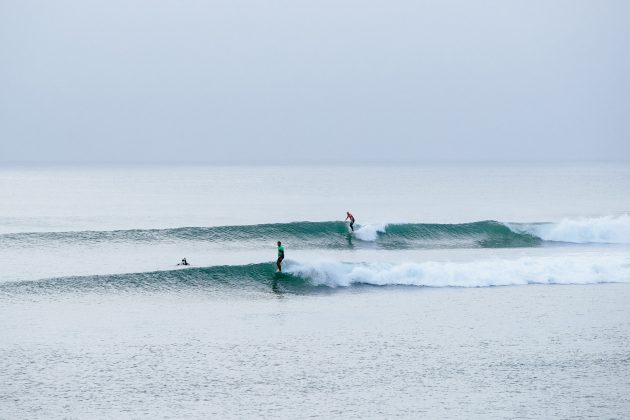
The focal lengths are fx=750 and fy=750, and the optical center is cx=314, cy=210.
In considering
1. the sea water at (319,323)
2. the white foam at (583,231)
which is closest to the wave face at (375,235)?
the white foam at (583,231)

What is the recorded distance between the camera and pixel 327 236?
39.8 m

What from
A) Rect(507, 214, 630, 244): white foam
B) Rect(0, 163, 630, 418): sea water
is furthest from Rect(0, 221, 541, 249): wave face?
Rect(507, 214, 630, 244): white foam

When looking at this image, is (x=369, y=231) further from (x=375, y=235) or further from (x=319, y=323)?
(x=319, y=323)

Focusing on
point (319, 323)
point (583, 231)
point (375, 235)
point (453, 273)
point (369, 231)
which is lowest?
point (319, 323)

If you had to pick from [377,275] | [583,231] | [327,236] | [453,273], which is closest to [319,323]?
[377,275]

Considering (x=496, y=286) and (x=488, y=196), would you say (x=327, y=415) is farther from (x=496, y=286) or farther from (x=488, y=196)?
(x=488, y=196)

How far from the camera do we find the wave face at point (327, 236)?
37225mm

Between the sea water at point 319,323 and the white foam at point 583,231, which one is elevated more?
the white foam at point 583,231

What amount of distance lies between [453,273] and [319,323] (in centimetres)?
929

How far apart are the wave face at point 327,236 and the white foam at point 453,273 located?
8457 millimetres

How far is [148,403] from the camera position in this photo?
48.6ft

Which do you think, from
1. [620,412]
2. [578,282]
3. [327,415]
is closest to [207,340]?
[327,415]

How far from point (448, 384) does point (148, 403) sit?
20.6 ft

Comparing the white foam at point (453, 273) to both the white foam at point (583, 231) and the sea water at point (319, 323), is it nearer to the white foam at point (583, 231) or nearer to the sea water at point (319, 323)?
the sea water at point (319, 323)
